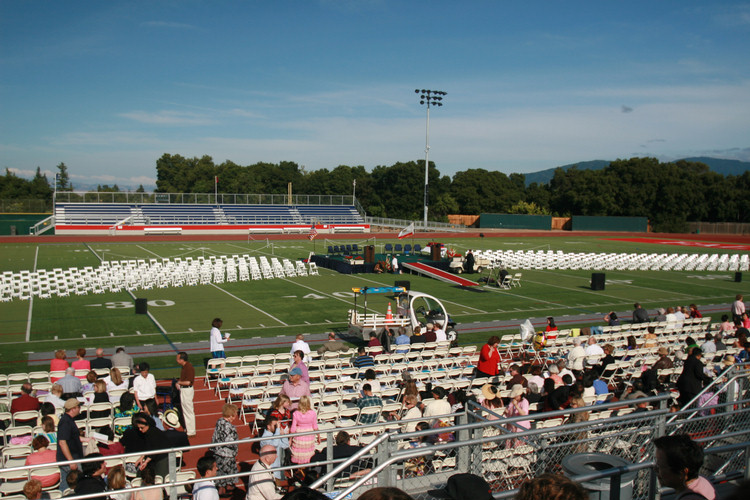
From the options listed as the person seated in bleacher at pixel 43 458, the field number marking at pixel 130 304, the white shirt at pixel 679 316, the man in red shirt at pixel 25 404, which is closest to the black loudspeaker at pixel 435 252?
the field number marking at pixel 130 304

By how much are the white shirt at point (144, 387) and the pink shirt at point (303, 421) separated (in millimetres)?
4007

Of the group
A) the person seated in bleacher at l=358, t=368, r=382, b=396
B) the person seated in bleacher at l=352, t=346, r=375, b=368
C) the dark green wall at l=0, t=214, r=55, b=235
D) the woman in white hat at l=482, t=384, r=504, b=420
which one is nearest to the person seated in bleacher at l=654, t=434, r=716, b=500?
the woman in white hat at l=482, t=384, r=504, b=420

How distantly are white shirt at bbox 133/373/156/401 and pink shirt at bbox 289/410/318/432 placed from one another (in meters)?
4.01

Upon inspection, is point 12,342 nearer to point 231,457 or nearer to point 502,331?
point 231,457

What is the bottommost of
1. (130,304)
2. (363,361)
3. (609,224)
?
(130,304)

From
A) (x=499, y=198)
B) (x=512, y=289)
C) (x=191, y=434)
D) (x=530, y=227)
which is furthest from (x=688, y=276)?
(x=499, y=198)

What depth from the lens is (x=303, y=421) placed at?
8641mm

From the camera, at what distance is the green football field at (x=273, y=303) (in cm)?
1978

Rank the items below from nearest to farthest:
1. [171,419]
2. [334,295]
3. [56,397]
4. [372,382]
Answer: [171,419]
[56,397]
[372,382]
[334,295]

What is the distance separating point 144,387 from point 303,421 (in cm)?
423

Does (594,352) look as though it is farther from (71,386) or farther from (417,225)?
(417,225)

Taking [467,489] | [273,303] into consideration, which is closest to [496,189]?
[273,303]

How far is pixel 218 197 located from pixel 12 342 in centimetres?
5581

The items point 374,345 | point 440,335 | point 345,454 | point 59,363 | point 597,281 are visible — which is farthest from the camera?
point 597,281
